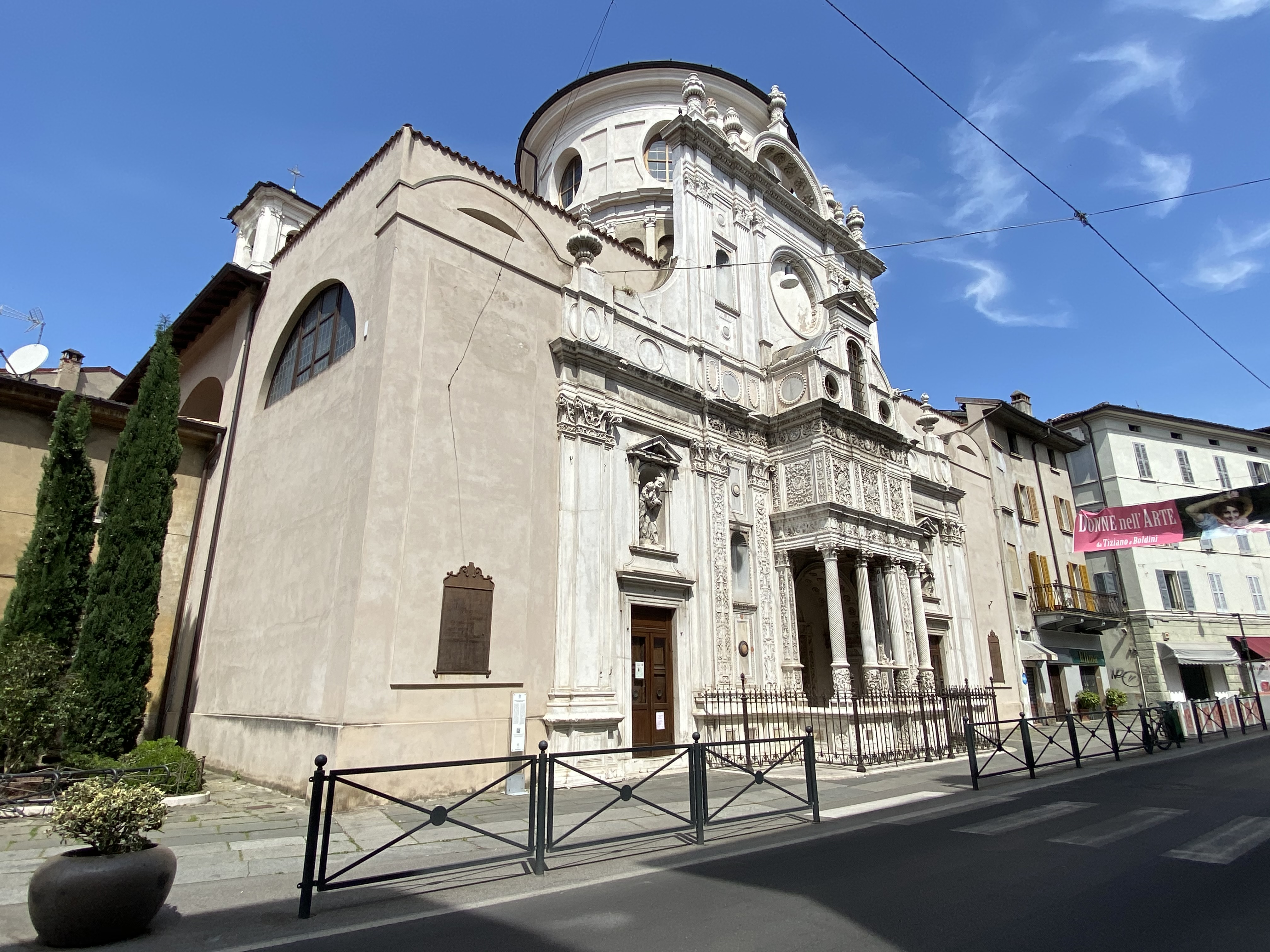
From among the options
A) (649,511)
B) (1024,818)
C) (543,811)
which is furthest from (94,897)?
(649,511)

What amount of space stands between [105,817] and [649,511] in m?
11.5

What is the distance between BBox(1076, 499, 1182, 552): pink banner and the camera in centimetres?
1769

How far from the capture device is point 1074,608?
28.6m

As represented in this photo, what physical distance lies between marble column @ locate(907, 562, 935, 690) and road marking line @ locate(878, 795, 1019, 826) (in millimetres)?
7837

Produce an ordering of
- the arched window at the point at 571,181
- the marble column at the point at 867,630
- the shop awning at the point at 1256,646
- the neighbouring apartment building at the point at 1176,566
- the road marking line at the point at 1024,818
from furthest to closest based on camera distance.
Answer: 1. the shop awning at the point at 1256,646
2. the neighbouring apartment building at the point at 1176,566
3. the arched window at the point at 571,181
4. the marble column at the point at 867,630
5. the road marking line at the point at 1024,818

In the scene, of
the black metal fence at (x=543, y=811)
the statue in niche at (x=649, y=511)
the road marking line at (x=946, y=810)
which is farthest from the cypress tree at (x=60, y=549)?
the road marking line at (x=946, y=810)

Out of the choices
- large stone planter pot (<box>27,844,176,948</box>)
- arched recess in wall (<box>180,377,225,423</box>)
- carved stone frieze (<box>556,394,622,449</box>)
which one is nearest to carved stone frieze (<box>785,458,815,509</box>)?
carved stone frieze (<box>556,394,622,449</box>)

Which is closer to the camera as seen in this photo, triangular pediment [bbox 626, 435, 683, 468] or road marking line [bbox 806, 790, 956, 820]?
road marking line [bbox 806, 790, 956, 820]

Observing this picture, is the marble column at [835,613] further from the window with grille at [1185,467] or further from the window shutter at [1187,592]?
the window with grille at [1185,467]

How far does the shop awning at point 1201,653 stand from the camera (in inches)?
1154

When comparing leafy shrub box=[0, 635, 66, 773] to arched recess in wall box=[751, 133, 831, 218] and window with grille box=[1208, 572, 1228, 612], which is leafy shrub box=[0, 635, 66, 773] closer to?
arched recess in wall box=[751, 133, 831, 218]

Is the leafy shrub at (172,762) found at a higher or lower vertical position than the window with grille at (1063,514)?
lower

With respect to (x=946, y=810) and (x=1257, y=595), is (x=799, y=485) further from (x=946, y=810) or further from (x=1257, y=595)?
(x=1257, y=595)

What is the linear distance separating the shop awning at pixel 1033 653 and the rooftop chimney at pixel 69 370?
34.0m
